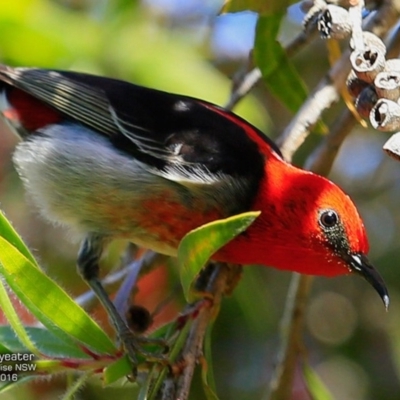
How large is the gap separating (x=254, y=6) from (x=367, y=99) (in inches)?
30.8

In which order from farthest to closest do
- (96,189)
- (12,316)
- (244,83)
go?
(244,83) < (96,189) < (12,316)

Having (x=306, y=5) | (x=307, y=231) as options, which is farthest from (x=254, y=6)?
(x=307, y=231)

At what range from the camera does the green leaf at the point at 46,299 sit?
6.80 ft

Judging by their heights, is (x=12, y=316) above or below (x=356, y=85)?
below

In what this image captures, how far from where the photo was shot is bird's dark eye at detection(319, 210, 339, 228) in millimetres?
2699

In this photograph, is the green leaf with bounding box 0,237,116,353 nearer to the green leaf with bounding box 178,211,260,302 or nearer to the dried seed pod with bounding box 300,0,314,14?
the green leaf with bounding box 178,211,260,302

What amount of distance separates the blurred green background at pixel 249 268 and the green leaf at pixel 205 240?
131cm

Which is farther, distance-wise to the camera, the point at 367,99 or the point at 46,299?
the point at 46,299

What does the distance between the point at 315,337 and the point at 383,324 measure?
46cm

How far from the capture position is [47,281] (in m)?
2.13

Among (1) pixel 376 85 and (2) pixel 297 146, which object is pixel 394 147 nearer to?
(1) pixel 376 85

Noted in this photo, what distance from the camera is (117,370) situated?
2.26m

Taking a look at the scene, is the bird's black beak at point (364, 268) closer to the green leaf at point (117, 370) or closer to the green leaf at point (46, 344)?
the green leaf at point (117, 370)

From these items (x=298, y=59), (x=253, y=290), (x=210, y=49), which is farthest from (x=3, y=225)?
(x=298, y=59)
